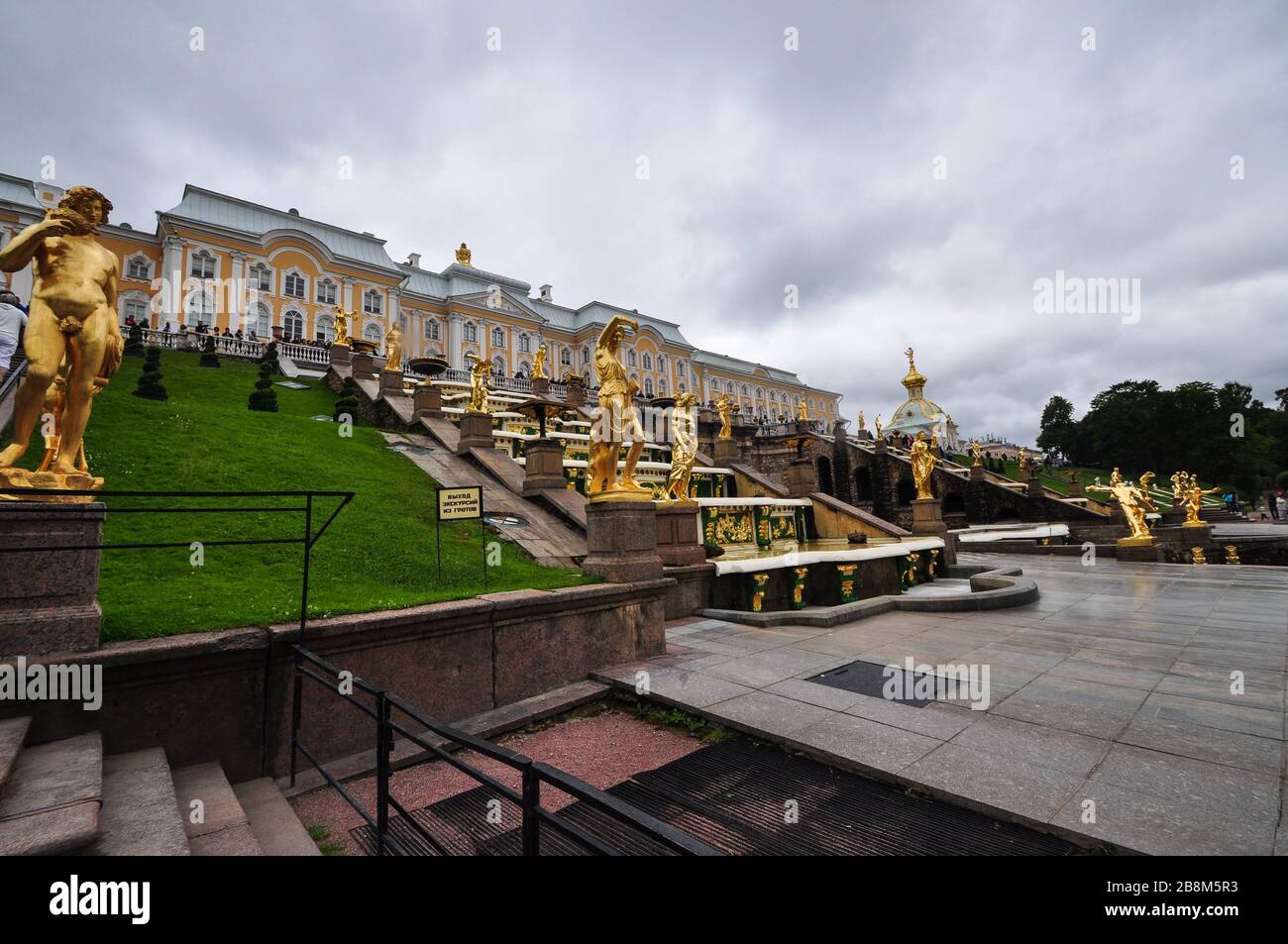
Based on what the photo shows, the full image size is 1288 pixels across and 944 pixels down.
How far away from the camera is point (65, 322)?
427 centimetres

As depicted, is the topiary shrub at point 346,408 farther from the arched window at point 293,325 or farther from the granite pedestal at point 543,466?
the arched window at point 293,325

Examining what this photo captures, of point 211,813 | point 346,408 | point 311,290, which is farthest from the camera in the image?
point 311,290

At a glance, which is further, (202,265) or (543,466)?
(202,265)

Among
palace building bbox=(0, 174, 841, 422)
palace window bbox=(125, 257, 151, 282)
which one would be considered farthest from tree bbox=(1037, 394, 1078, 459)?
palace window bbox=(125, 257, 151, 282)

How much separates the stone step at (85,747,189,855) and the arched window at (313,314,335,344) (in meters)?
52.0

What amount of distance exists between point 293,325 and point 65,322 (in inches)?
1989

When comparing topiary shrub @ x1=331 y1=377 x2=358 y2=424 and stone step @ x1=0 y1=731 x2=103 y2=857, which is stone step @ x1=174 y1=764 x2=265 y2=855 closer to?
stone step @ x1=0 y1=731 x2=103 y2=857

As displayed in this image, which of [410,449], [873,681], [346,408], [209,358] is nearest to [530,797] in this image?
[873,681]

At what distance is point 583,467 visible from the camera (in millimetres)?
14695

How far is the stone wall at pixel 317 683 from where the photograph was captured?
345 cm

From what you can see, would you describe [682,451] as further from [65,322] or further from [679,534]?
[65,322]

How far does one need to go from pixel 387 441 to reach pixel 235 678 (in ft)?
37.9
